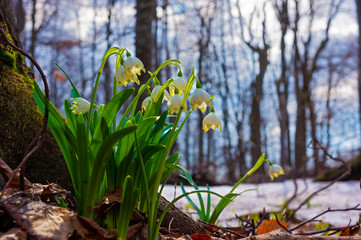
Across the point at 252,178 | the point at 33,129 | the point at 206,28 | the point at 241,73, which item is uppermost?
the point at 206,28

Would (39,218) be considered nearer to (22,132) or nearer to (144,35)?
(22,132)

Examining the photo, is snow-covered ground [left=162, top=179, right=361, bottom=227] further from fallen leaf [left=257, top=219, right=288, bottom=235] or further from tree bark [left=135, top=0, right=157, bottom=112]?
tree bark [left=135, top=0, right=157, bottom=112]

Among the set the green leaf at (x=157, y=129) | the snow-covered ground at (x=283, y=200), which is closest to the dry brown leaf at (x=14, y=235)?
the green leaf at (x=157, y=129)

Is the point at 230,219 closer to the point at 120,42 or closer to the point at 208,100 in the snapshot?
the point at 208,100

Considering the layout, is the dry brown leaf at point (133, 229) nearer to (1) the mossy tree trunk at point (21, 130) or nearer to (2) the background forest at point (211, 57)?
(1) the mossy tree trunk at point (21, 130)

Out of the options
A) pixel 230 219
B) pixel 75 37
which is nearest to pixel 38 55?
pixel 75 37

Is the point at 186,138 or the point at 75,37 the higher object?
the point at 75,37
